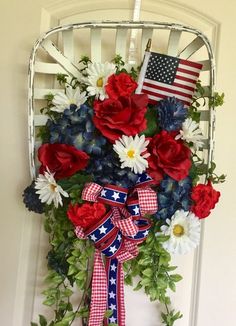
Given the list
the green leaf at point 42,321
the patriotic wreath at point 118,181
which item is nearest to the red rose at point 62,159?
the patriotic wreath at point 118,181

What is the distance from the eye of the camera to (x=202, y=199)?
762 millimetres

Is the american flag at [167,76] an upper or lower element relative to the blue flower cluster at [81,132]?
upper

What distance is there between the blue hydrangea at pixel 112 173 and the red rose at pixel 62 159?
3 cm

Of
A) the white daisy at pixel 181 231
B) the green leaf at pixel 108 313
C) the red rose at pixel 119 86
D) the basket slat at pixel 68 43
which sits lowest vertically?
the green leaf at pixel 108 313

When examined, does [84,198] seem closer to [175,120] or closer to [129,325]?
[175,120]

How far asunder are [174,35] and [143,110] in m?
0.20

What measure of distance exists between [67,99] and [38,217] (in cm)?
30

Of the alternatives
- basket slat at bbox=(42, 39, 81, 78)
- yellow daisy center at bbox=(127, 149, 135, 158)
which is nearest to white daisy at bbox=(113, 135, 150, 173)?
yellow daisy center at bbox=(127, 149, 135, 158)

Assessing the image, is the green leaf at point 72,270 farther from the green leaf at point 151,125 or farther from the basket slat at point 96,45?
the basket slat at point 96,45

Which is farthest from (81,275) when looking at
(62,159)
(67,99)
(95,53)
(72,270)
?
(95,53)

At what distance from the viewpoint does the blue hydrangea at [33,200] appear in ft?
2.67

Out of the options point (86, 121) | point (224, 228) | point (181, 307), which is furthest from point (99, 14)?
point (181, 307)

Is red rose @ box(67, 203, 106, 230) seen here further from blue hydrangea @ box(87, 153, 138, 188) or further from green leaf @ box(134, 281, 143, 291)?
green leaf @ box(134, 281, 143, 291)

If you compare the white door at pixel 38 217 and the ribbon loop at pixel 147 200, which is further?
the white door at pixel 38 217
